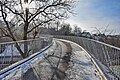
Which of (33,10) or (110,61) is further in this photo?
(33,10)

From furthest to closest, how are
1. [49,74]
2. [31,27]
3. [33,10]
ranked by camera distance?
1. [31,27]
2. [33,10]
3. [49,74]

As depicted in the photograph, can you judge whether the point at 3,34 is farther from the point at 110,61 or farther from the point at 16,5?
the point at 110,61

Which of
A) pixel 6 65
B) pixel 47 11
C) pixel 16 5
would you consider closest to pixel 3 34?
pixel 16 5

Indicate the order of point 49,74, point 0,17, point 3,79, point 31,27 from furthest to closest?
point 31,27 < point 0,17 < point 49,74 < point 3,79

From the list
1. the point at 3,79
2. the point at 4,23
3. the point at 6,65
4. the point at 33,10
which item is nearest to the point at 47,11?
the point at 33,10

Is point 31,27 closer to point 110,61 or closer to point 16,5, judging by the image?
point 16,5

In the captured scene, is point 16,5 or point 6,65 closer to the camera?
point 6,65

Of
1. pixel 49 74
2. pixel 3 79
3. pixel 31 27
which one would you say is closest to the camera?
pixel 3 79

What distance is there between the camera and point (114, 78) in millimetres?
8344

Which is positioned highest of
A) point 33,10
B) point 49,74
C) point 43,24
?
point 33,10

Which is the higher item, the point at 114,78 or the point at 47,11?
the point at 47,11

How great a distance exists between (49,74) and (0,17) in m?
23.3

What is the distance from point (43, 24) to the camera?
113ft

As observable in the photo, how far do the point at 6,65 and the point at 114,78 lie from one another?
18.4ft
